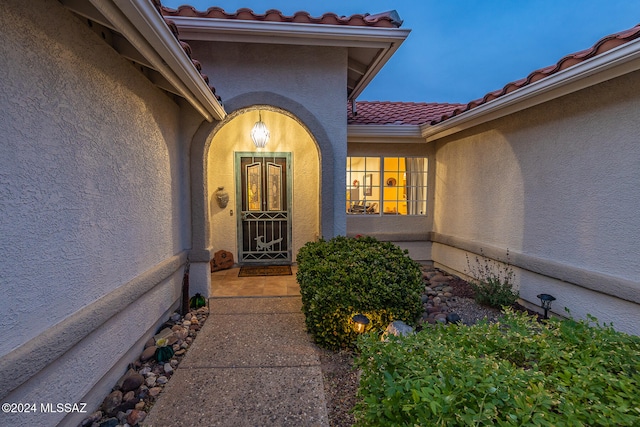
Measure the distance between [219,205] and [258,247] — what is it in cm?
145

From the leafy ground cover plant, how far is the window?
2.42 metres

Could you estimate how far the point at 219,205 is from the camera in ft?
24.7

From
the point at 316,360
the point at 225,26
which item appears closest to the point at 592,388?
the point at 316,360

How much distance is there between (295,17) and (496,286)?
19.1 feet

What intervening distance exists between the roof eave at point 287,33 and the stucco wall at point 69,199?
1831 millimetres

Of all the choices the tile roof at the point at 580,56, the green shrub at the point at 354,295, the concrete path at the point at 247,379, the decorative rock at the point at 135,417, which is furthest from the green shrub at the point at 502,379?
the tile roof at the point at 580,56

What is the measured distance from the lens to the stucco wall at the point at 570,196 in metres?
3.82

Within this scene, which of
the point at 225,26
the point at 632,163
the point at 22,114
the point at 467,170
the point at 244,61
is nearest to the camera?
the point at 22,114

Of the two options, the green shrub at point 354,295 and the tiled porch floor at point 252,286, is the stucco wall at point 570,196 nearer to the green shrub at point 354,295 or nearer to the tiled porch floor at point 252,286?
the green shrub at point 354,295

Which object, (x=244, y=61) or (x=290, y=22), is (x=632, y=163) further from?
(x=244, y=61)

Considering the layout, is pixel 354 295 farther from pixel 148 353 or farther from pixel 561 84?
pixel 561 84

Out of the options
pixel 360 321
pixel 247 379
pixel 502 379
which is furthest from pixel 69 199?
pixel 502 379

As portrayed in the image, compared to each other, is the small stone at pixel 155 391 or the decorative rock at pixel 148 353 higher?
the decorative rock at pixel 148 353

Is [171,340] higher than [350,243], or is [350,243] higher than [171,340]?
[350,243]
